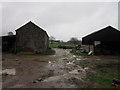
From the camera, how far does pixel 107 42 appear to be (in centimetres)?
2330

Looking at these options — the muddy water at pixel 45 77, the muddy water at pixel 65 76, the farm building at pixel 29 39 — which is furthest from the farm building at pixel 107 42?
the muddy water at pixel 65 76

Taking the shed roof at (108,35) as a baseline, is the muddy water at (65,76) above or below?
below

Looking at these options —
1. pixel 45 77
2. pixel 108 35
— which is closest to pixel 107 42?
pixel 108 35

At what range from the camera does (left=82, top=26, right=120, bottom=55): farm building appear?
75.4 ft

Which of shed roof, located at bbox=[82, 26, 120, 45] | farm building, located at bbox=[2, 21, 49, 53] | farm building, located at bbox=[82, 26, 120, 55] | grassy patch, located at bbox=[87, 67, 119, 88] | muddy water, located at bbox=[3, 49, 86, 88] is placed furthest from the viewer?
shed roof, located at bbox=[82, 26, 120, 45]

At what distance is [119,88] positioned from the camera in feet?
17.6

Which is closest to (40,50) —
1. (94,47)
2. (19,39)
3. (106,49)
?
(19,39)

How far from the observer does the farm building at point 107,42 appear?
23.0 meters

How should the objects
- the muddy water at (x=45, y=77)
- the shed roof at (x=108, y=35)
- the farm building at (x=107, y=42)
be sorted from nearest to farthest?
1. the muddy water at (x=45, y=77)
2. the farm building at (x=107, y=42)
3. the shed roof at (x=108, y=35)

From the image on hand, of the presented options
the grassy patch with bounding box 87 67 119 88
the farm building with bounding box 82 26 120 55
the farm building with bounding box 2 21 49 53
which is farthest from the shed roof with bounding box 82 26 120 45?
the grassy patch with bounding box 87 67 119 88

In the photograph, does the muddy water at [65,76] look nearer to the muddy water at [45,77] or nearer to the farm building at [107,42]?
the muddy water at [45,77]

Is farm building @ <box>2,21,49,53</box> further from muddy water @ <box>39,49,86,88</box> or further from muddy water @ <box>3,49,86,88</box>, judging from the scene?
muddy water @ <box>39,49,86,88</box>

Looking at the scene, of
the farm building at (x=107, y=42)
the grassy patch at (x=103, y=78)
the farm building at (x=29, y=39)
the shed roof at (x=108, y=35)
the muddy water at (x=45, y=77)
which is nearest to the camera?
the muddy water at (x=45, y=77)

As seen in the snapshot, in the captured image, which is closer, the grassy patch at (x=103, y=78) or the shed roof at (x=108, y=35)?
the grassy patch at (x=103, y=78)
